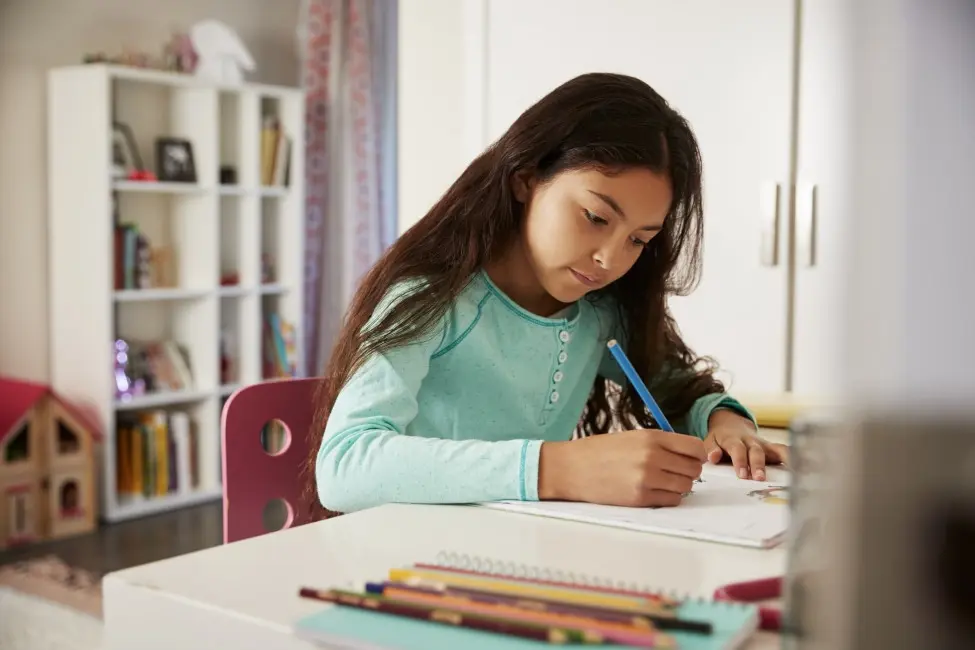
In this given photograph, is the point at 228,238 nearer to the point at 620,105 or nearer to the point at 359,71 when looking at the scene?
the point at 359,71

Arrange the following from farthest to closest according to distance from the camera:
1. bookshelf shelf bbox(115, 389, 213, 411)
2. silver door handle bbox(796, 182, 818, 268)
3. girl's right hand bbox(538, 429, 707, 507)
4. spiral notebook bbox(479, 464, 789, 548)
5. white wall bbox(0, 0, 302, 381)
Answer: bookshelf shelf bbox(115, 389, 213, 411) < white wall bbox(0, 0, 302, 381) < silver door handle bbox(796, 182, 818, 268) < girl's right hand bbox(538, 429, 707, 507) < spiral notebook bbox(479, 464, 789, 548)

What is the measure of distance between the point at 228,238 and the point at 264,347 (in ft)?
1.51

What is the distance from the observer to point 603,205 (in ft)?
3.84

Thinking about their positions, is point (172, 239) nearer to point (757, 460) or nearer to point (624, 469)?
point (757, 460)

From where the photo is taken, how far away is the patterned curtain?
4.38m

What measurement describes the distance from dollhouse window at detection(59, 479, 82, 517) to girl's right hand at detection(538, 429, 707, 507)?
114 inches

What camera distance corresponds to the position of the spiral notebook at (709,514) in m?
0.79

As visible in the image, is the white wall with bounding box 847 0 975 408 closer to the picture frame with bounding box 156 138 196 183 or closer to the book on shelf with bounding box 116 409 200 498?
the book on shelf with bounding box 116 409 200 498

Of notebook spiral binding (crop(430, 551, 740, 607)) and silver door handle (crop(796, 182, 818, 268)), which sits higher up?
silver door handle (crop(796, 182, 818, 268))

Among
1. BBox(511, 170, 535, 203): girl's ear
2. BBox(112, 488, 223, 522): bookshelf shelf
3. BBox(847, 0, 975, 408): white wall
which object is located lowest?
BBox(112, 488, 223, 522): bookshelf shelf

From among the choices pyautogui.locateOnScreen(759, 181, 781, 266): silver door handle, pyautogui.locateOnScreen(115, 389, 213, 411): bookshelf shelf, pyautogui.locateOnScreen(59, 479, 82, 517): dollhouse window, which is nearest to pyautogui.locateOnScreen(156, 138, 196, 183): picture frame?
pyautogui.locateOnScreen(115, 389, 213, 411): bookshelf shelf

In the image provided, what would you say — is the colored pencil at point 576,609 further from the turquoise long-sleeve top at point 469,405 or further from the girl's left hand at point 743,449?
the girl's left hand at point 743,449

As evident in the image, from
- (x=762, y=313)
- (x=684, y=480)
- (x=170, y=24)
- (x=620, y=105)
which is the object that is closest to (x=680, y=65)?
(x=762, y=313)

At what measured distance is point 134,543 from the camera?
3270 mm
